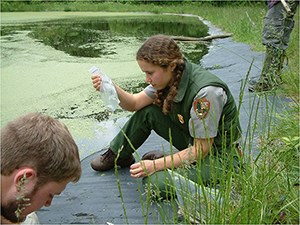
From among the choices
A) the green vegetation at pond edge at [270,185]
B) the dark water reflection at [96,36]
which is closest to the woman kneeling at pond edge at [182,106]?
the green vegetation at pond edge at [270,185]

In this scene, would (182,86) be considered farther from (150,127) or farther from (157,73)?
(150,127)

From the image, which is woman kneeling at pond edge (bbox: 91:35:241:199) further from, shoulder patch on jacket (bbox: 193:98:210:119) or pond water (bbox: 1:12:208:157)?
pond water (bbox: 1:12:208:157)

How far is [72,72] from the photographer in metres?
4.75

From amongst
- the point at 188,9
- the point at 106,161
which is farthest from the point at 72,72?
the point at 188,9

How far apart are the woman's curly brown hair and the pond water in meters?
0.91

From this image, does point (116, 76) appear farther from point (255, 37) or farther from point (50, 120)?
point (50, 120)

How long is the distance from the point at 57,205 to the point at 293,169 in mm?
999

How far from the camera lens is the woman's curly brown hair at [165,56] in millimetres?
1784

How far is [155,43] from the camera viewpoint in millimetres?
1815

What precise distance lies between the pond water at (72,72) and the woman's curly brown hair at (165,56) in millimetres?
911

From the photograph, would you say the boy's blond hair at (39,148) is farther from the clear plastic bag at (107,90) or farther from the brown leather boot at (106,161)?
the brown leather boot at (106,161)

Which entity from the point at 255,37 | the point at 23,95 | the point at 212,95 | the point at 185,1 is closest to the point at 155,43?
the point at 212,95

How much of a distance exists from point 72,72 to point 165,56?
3116 millimetres

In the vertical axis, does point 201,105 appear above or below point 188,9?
above
